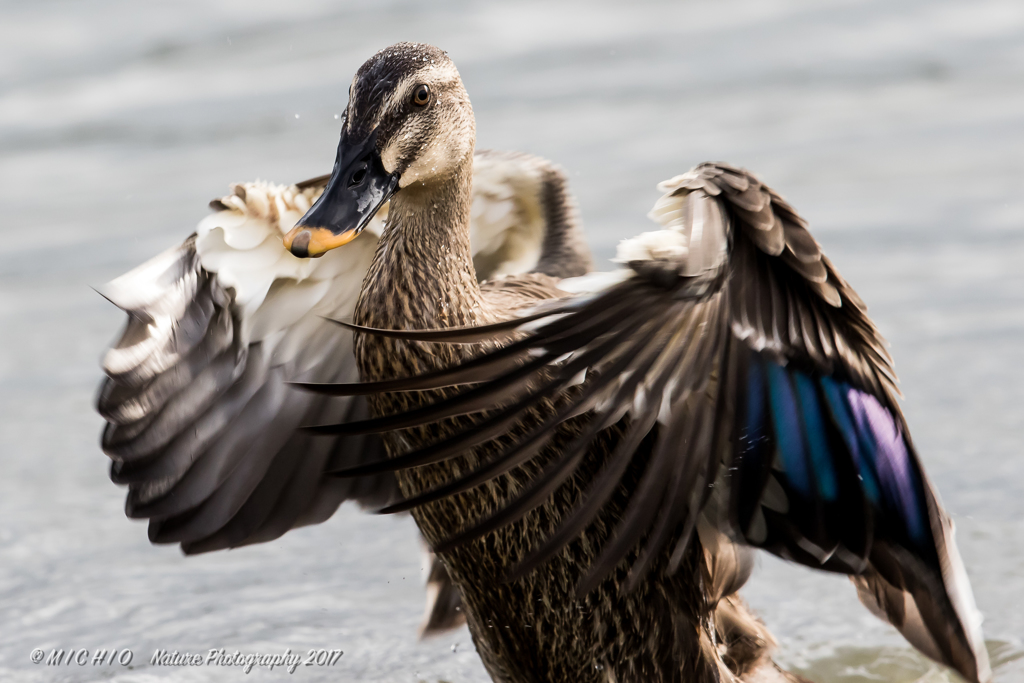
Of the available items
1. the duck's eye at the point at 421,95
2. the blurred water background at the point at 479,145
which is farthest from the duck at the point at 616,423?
the blurred water background at the point at 479,145

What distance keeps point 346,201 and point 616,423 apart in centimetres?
91

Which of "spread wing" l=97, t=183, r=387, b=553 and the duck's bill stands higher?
the duck's bill

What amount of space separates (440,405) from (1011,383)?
4200 mm

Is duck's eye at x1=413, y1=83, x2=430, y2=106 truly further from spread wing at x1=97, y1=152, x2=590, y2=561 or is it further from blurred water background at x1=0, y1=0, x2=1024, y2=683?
blurred water background at x1=0, y1=0, x2=1024, y2=683

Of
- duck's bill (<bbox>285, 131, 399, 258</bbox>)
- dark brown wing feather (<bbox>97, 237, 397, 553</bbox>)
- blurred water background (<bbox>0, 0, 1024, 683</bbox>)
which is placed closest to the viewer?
duck's bill (<bbox>285, 131, 399, 258</bbox>)

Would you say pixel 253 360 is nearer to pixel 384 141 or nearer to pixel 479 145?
pixel 384 141

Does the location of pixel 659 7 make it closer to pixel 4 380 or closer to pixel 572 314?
pixel 4 380

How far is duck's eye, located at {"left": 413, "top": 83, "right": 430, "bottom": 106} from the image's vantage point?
3598 mm

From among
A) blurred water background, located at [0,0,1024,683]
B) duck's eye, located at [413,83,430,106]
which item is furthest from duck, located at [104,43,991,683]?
blurred water background, located at [0,0,1024,683]

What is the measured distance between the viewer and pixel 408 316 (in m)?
3.68

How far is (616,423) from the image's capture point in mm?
3609

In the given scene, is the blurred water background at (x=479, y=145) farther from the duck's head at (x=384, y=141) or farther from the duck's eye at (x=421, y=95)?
the duck's eye at (x=421, y=95)

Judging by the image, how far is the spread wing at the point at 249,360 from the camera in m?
3.96

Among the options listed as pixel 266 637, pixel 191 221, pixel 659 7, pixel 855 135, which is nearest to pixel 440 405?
pixel 266 637
